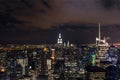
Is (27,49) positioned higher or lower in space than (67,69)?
higher

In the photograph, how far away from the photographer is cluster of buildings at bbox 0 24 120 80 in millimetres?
22234

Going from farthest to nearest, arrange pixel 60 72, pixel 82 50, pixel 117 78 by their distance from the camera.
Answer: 1. pixel 82 50
2. pixel 60 72
3. pixel 117 78

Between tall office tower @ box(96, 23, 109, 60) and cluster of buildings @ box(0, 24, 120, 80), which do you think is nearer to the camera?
cluster of buildings @ box(0, 24, 120, 80)

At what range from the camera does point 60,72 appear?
74.1 feet

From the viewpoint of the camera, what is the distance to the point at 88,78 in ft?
67.4

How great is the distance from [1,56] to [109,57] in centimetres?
863

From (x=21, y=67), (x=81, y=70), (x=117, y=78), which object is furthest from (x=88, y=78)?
(x=21, y=67)

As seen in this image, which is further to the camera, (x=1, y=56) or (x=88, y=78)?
(x=1, y=56)

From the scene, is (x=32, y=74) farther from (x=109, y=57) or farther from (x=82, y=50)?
(x=109, y=57)

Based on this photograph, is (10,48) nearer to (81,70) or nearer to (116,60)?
(81,70)

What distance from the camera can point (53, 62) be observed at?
23.9m

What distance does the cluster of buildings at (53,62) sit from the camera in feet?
72.9

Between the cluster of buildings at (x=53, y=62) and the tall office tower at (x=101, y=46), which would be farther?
the tall office tower at (x=101, y=46)

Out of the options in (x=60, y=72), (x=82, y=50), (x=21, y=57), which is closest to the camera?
(x=60, y=72)
